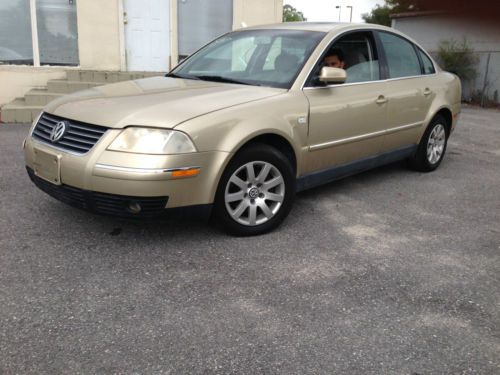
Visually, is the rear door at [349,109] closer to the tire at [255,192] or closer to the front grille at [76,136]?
the tire at [255,192]

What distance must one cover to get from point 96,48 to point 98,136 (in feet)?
22.1

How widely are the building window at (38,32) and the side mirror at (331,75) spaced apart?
269 inches

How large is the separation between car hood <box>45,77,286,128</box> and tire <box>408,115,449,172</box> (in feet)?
7.93

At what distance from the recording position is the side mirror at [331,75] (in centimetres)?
402

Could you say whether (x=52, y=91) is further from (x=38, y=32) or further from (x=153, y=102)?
(x=153, y=102)

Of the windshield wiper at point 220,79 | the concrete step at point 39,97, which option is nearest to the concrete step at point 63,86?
the concrete step at point 39,97

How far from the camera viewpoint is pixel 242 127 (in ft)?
11.7

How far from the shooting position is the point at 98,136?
3.32m

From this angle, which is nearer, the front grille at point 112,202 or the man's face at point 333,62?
the front grille at point 112,202

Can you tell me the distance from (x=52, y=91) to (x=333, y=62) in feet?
20.2

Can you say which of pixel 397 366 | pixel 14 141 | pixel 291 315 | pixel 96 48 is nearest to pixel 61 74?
pixel 96 48

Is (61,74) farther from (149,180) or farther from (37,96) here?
(149,180)

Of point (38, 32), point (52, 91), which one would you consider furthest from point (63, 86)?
point (38, 32)

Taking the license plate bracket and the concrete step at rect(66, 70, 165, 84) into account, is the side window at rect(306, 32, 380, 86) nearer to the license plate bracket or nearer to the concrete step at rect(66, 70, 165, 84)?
the license plate bracket
